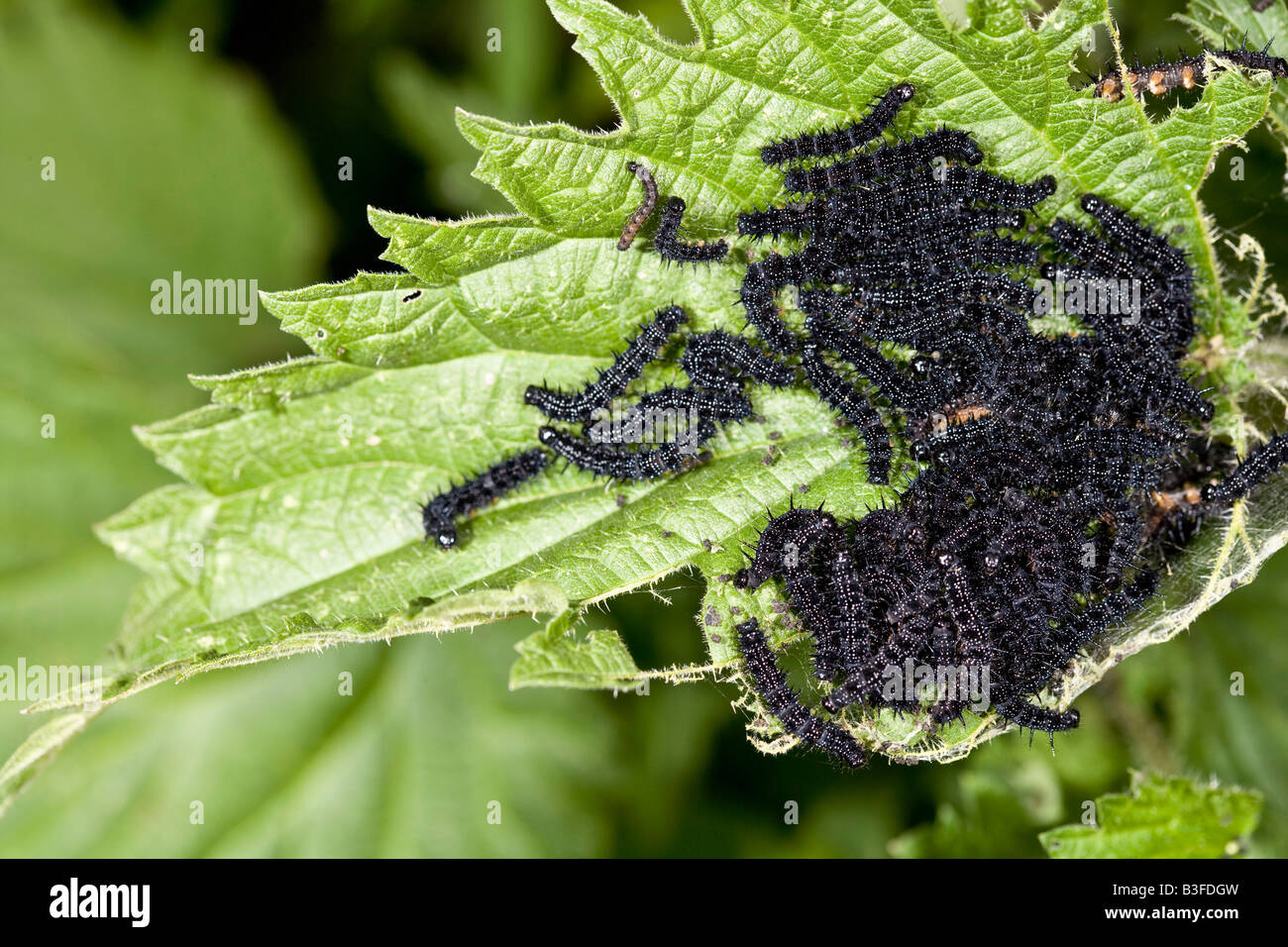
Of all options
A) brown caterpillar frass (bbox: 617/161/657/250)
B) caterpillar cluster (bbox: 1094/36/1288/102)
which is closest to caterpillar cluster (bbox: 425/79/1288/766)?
brown caterpillar frass (bbox: 617/161/657/250)

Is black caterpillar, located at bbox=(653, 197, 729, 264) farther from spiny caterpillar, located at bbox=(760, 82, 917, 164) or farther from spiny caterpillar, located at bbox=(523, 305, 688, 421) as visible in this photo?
spiny caterpillar, located at bbox=(760, 82, 917, 164)

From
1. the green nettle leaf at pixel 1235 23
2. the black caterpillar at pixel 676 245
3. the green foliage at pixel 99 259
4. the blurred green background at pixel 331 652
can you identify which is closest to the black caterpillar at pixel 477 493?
the blurred green background at pixel 331 652

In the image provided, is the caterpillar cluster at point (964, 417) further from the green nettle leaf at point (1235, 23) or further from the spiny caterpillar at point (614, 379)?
the green nettle leaf at point (1235, 23)

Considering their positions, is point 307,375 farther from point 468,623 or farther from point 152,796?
point 152,796

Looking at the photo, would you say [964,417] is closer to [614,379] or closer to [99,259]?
[614,379]

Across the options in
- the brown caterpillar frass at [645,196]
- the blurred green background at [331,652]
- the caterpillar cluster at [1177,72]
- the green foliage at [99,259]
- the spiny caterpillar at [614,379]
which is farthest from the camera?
the green foliage at [99,259]

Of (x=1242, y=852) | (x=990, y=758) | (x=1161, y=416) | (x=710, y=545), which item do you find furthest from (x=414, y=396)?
(x=1242, y=852)
